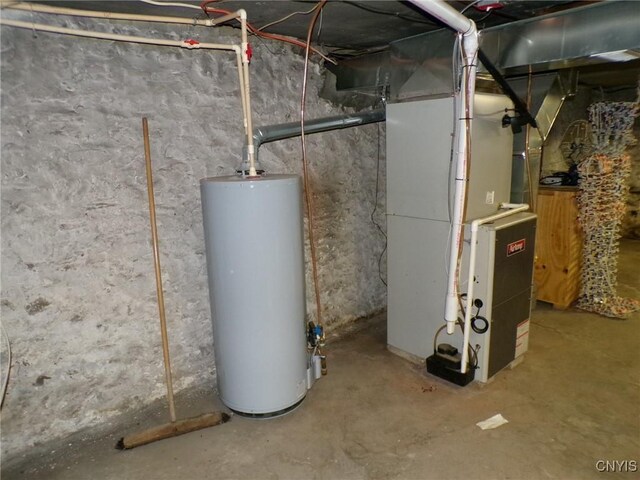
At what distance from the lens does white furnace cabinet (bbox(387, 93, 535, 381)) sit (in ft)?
7.52

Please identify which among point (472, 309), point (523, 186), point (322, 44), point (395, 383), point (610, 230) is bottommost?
point (395, 383)

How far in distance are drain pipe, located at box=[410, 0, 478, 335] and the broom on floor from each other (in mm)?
1370

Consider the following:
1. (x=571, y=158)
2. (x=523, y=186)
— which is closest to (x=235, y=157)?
(x=523, y=186)

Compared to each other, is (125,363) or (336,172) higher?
(336,172)

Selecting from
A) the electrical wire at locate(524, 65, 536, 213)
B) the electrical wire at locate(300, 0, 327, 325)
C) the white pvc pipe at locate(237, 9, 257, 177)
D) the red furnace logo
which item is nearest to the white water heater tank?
the white pvc pipe at locate(237, 9, 257, 177)

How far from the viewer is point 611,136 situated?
10.6ft

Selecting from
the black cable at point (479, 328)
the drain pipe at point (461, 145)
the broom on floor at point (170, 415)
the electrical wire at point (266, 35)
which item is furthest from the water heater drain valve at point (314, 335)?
the electrical wire at point (266, 35)

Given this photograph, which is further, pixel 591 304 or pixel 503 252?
pixel 591 304

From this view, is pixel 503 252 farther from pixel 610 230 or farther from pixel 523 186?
pixel 610 230

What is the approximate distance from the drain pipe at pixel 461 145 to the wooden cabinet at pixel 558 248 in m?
1.67

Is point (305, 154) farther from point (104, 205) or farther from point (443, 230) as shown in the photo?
point (104, 205)

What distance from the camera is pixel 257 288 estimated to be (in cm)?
199

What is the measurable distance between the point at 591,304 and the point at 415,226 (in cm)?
196

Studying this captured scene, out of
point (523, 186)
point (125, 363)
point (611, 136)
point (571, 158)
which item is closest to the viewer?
point (125, 363)
